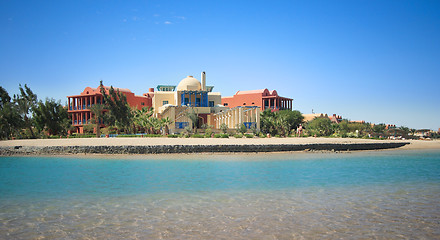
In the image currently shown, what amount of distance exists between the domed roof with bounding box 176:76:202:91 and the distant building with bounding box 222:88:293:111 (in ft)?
25.0

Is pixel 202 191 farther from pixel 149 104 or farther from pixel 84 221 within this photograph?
pixel 149 104

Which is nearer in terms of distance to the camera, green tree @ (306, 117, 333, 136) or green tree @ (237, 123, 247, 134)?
green tree @ (237, 123, 247, 134)

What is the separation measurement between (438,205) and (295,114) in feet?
144

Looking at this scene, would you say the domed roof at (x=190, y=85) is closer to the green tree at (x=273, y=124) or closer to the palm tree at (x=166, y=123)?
the palm tree at (x=166, y=123)

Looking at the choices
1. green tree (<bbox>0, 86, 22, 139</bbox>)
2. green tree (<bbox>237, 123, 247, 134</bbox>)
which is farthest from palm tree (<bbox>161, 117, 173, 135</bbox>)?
green tree (<bbox>0, 86, 22, 139</bbox>)

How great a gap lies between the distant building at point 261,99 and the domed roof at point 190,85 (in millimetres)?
7606

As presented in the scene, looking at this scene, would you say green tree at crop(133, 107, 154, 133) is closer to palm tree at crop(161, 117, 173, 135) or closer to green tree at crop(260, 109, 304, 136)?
palm tree at crop(161, 117, 173, 135)

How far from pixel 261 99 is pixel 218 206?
155ft

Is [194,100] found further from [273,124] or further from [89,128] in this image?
[273,124]

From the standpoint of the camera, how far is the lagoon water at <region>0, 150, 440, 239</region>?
19.5 ft

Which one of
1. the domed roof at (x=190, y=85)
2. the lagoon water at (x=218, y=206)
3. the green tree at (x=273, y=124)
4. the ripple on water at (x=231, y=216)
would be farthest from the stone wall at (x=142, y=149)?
the domed roof at (x=190, y=85)

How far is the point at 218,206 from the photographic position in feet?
25.9

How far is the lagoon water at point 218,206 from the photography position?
5.94m

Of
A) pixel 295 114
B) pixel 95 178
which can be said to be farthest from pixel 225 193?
pixel 295 114
